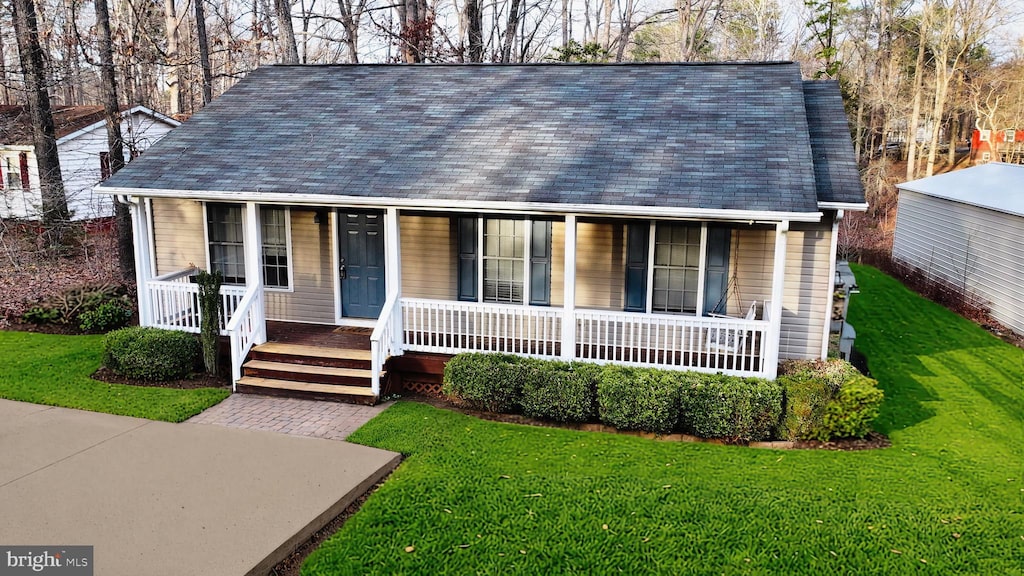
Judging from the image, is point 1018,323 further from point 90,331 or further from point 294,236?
point 90,331

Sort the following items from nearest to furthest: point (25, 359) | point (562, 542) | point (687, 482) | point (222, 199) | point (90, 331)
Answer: point (562, 542)
point (687, 482)
point (222, 199)
point (25, 359)
point (90, 331)

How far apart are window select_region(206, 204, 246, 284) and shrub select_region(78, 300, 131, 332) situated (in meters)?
2.76

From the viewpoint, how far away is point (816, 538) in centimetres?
648

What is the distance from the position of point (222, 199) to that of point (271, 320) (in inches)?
102

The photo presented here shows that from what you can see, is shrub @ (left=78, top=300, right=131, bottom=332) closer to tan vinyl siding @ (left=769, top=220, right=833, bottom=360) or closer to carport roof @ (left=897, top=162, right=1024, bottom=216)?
tan vinyl siding @ (left=769, top=220, right=833, bottom=360)

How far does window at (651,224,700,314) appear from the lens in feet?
34.1

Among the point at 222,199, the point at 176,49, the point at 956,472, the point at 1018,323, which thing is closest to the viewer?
the point at 956,472

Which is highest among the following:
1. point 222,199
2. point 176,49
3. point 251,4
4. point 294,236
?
point 251,4

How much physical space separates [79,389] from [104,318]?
3588mm

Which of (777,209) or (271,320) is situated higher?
(777,209)

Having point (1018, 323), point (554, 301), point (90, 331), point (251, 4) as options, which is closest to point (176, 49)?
point (251, 4)

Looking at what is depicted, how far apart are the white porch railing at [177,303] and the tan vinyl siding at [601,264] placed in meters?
5.18

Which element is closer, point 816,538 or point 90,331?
point 816,538

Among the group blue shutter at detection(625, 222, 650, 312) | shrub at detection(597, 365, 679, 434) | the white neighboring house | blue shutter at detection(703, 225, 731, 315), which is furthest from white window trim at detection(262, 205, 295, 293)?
the white neighboring house
